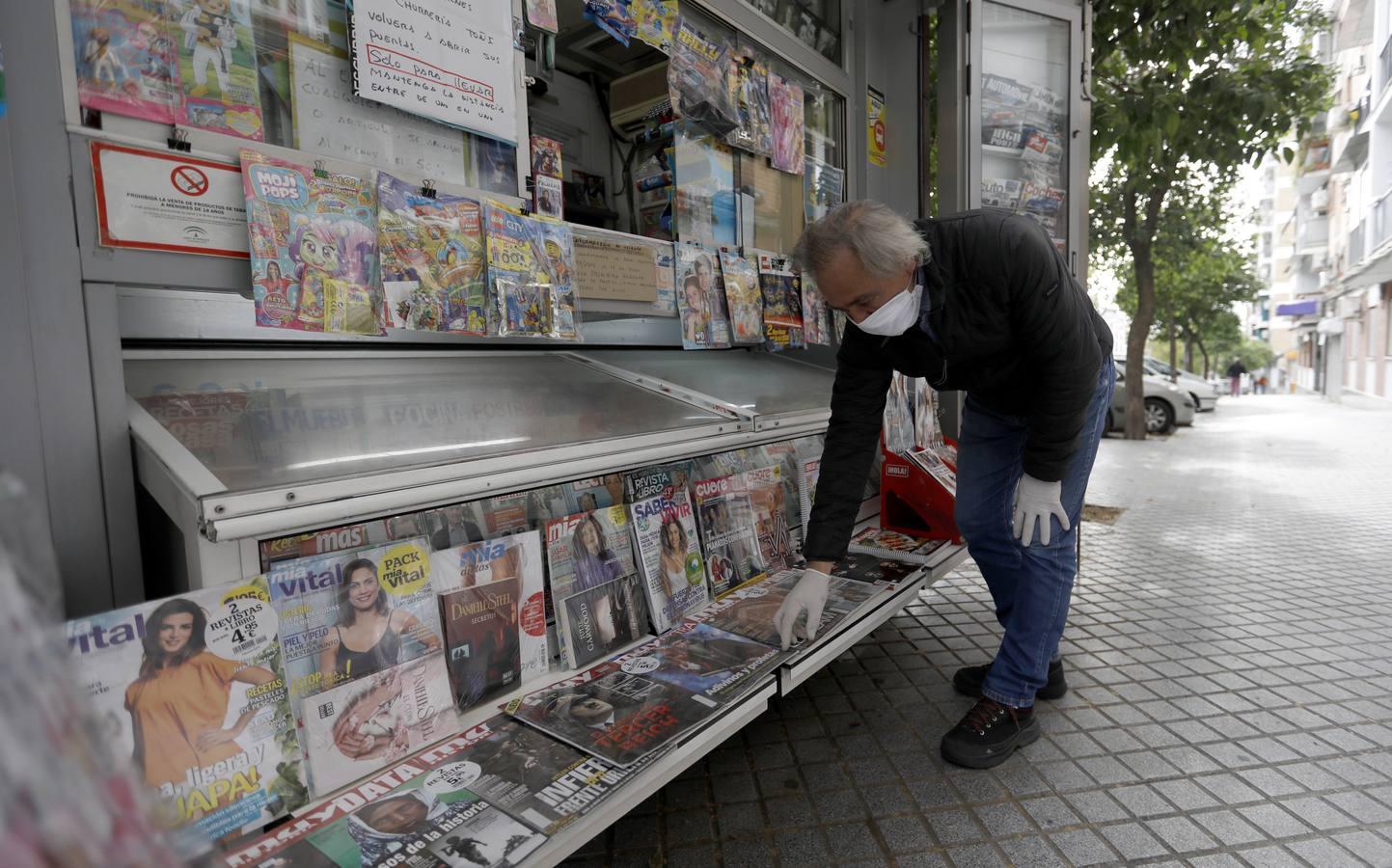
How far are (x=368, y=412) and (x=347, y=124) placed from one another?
67cm

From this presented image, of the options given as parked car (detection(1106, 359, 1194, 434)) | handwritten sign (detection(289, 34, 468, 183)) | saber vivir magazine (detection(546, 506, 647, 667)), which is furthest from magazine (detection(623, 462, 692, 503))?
parked car (detection(1106, 359, 1194, 434))

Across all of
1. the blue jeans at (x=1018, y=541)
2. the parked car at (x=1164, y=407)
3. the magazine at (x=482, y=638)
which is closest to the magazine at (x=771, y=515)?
the blue jeans at (x=1018, y=541)

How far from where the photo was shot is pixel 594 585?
2.00 metres

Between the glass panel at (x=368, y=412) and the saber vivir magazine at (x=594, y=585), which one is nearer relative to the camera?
the glass panel at (x=368, y=412)

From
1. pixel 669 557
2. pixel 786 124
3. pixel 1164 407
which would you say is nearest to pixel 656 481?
pixel 669 557

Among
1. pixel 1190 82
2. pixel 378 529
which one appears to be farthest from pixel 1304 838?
pixel 1190 82

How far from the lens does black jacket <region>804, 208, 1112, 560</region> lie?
1.98 meters

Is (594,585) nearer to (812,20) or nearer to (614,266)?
(614,266)

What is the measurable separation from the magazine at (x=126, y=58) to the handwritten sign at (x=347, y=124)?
0.25 m

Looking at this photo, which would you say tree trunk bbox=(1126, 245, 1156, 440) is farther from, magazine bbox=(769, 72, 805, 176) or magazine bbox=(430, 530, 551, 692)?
magazine bbox=(430, 530, 551, 692)

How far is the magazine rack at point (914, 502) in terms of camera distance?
3.18 metres

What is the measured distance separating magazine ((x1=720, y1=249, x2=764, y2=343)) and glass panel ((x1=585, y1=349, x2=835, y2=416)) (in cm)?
19

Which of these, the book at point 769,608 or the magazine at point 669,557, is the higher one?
the magazine at point 669,557

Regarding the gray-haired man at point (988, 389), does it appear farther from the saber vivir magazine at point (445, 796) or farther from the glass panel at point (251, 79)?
the glass panel at point (251, 79)
